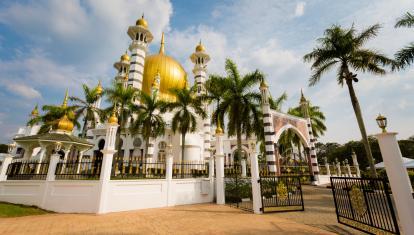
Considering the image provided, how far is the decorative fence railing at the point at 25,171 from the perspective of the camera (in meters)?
10.1

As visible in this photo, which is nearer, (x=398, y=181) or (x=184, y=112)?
(x=398, y=181)

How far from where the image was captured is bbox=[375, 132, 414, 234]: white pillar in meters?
4.36

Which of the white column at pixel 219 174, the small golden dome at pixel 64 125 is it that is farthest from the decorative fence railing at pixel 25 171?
the white column at pixel 219 174

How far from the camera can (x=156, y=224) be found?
707 centimetres

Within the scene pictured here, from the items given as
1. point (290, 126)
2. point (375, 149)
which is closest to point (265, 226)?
point (290, 126)

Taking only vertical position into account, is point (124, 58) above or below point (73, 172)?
above

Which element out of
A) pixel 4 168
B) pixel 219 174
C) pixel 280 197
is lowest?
pixel 280 197

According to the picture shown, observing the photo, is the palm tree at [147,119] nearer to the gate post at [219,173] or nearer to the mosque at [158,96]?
the mosque at [158,96]

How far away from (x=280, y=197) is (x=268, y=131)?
7.07 meters

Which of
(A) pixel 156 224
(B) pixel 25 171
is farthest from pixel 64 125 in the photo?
(A) pixel 156 224

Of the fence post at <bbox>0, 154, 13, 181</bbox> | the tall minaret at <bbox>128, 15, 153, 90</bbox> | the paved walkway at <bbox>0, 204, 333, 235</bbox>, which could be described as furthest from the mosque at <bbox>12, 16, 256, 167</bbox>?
the paved walkway at <bbox>0, 204, 333, 235</bbox>

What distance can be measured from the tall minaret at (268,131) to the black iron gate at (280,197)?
69.4 inches

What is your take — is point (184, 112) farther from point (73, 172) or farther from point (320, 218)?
point (320, 218)

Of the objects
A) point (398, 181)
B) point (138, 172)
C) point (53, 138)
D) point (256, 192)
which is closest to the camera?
point (398, 181)
